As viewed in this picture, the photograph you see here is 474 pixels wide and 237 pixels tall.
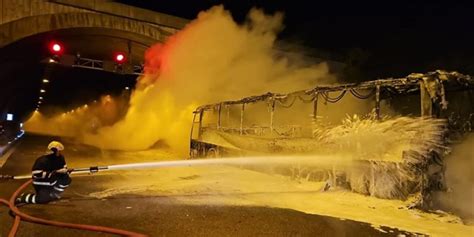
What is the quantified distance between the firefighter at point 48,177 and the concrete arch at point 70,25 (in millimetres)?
12970

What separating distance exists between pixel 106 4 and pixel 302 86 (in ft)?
37.5

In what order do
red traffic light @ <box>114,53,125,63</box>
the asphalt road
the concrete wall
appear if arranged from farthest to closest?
red traffic light @ <box>114,53,125,63</box>
the concrete wall
the asphalt road

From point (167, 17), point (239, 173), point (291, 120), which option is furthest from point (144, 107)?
point (239, 173)

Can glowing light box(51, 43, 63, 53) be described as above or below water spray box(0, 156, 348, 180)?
above

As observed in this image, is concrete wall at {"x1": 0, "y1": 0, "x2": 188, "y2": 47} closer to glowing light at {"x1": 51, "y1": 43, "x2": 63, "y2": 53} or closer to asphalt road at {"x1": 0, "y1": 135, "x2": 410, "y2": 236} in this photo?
glowing light at {"x1": 51, "y1": 43, "x2": 63, "y2": 53}

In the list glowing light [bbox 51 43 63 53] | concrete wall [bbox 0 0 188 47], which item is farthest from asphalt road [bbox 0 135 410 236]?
concrete wall [bbox 0 0 188 47]

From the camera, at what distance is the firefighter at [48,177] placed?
732 cm

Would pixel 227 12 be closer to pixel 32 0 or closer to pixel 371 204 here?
pixel 32 0

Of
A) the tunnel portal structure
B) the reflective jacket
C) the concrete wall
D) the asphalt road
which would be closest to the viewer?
the asphalt road

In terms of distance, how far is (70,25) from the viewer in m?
19.0

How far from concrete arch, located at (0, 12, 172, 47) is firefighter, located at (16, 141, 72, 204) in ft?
42.6

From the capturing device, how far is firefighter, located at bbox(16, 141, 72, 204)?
732cm

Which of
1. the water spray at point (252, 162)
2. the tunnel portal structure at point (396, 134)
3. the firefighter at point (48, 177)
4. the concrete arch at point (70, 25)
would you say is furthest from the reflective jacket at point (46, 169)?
the concrete arch at point (70, 25)

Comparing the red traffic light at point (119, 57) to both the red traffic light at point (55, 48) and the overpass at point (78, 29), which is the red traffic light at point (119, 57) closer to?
the overpass at point (78, 29)
